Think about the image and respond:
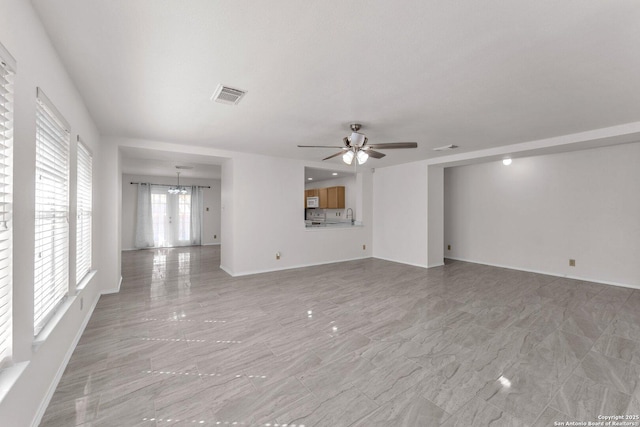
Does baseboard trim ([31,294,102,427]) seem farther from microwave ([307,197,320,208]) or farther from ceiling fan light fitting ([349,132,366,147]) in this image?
microwave ([307,197,320,208])

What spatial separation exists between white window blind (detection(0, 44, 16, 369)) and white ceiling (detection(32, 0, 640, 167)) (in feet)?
1.85

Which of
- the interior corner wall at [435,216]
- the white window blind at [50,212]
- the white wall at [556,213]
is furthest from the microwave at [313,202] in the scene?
the white window blind at [50,212]

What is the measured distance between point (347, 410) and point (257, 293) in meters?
2.68

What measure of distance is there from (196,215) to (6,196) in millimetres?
8774

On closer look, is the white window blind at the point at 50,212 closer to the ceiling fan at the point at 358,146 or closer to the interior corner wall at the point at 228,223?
the ceiling fan at the point at 358,146

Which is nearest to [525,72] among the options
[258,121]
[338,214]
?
[258,121]

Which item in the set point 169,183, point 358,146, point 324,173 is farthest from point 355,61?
point 169,183

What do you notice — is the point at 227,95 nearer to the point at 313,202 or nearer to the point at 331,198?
the point at 331,198

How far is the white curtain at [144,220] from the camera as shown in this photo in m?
8.74

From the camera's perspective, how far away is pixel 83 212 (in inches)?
121

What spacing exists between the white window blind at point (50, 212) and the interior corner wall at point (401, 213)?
18.9ft

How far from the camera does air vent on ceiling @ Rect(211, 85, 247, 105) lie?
2529mm

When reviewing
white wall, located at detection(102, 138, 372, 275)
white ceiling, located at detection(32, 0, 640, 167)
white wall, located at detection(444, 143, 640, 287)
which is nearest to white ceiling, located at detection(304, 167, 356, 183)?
white wall, located at detection(102, 138, 372, 275)

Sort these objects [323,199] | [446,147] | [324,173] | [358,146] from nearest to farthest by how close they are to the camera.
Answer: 1. [358,146]
2. [446,147]
3. [324,173]
4. [323,199]
